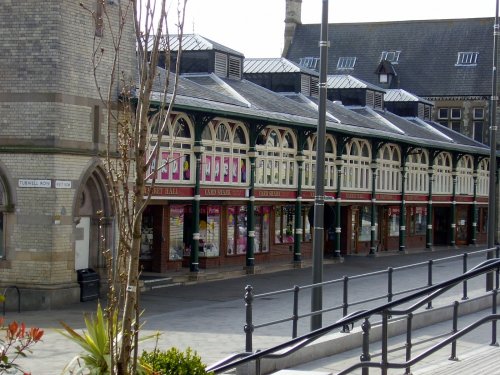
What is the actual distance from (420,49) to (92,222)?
46.6 metres

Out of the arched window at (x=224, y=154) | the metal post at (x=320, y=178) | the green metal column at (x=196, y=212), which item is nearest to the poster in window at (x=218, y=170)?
the arched window at (x=224, y=154)

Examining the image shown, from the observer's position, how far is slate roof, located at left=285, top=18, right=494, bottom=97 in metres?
64.8

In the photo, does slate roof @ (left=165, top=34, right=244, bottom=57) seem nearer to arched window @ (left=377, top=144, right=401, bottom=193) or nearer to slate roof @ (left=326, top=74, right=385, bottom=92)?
arched window @ (left=377, top=144, right=401, bottom=193)

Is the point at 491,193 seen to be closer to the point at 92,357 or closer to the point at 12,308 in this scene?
the point at 12,308

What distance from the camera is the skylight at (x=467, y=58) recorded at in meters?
65.6

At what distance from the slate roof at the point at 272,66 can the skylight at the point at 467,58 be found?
78.6 feet

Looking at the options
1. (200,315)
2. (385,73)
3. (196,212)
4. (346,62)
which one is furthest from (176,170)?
(346,62)

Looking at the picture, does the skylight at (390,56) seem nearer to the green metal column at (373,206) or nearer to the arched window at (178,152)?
the green metal column at (373,206)

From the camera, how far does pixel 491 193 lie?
25.7 meters

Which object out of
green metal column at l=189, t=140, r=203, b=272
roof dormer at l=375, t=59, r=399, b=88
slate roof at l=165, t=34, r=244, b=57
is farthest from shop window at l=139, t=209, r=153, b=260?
roof dormer at l=375, t=59, r=399, b=88

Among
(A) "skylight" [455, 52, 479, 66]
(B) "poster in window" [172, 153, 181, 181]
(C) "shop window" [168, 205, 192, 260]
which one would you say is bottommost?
(C) "shop window" [168, 205, 192, 260]

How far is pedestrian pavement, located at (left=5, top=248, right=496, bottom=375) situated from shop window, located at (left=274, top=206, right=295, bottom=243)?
4.86 ft

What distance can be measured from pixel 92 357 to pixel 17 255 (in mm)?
14756

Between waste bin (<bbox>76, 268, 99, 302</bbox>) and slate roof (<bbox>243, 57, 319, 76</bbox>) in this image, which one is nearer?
waste bin (<bbox>76, 268, 99, 302</bbox>)
